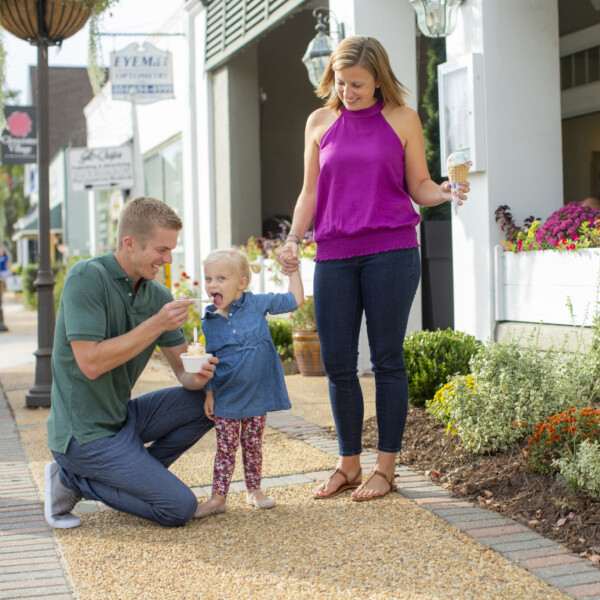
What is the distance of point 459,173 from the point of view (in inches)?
128

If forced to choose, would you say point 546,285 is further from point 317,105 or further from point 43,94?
point 317,105

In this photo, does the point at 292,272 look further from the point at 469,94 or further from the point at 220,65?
the point at 220,65

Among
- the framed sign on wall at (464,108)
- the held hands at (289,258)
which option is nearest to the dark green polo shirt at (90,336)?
the held hands at (289,258)

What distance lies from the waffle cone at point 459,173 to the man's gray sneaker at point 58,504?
2090mm

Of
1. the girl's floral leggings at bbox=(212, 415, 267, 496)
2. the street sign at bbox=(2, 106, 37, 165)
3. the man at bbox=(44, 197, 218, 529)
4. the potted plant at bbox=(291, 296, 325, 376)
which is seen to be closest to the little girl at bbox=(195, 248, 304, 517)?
the girl's floral leggings at bbox=(212, 415, 267, 496)

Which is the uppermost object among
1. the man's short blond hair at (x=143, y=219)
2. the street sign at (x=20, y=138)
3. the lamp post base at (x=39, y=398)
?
the street sign at (x=20, y=138)

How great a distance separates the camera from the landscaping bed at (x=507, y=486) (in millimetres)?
3045

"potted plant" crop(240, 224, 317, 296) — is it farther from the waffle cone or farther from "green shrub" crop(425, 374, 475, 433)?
the waffle cone

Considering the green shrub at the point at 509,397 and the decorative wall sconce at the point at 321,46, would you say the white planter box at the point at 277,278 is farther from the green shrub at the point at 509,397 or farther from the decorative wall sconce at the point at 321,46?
the green shrub at the point at 509,397

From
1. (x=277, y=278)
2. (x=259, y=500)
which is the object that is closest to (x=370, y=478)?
(x=259, y=500)

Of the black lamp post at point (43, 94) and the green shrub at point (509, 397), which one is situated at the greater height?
the black lamp post at point (43, 94)

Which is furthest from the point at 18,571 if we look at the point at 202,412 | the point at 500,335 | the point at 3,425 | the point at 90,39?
the point at 90,39

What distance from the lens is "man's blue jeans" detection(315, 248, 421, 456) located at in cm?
351

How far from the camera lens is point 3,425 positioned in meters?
5.89
